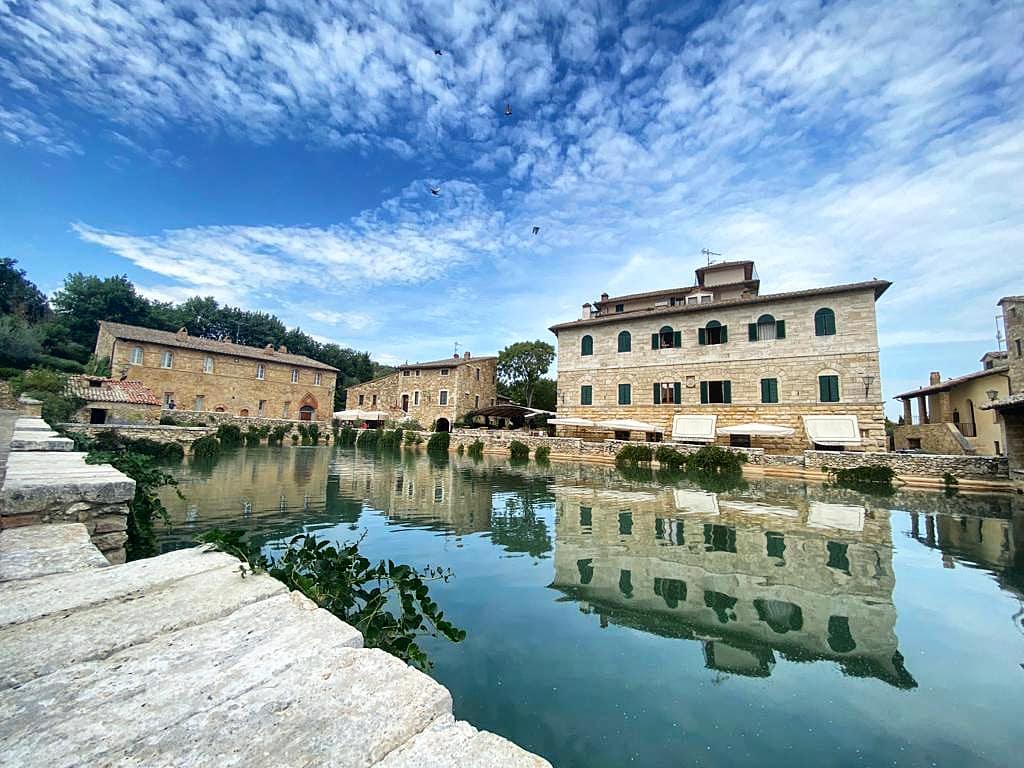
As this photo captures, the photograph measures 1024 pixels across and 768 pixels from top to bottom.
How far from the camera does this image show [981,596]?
5238mm

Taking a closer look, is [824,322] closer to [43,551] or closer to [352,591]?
[352,591]

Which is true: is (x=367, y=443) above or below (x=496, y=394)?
below

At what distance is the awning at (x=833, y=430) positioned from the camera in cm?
1736

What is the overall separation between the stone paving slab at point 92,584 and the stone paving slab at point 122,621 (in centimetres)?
5

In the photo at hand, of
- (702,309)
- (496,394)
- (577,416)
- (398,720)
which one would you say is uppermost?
(702,309)

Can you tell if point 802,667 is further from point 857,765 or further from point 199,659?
point 199,659

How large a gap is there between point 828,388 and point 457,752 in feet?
74.2

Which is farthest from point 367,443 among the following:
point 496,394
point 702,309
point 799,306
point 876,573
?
point 876,573

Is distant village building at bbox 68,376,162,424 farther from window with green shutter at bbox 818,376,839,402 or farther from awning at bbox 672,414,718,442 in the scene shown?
window with green shutter at bbox 818,376,839,402

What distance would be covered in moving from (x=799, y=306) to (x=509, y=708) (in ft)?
72.4

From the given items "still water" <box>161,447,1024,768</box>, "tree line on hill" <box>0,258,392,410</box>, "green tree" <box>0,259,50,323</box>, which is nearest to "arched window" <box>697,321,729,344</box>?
"still water" <box>161,447,1024,768</box>

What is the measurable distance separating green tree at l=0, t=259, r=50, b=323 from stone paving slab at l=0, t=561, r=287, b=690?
47.8 metres

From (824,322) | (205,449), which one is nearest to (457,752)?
(205,449)

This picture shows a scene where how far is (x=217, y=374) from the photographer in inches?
1256
